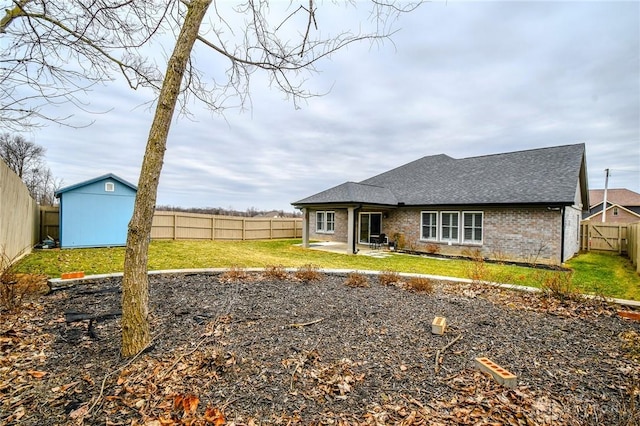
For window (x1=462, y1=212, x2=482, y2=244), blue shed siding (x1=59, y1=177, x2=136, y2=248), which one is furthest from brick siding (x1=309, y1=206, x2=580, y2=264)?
blue shed siding (x1=59, y1=177, x2=136, y2=248)

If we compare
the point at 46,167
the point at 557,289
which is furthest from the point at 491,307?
the point at 46,167

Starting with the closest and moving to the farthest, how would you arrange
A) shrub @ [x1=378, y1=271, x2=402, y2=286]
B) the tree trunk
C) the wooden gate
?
the tree trunk
shrub @ [x1=378, y1=271, x2=402, y2=286]
the wooden gate

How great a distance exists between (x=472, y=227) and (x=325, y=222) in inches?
363

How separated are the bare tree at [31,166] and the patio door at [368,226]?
18551 mm

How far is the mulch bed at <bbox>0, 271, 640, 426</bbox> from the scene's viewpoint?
Result: 88.0 inches

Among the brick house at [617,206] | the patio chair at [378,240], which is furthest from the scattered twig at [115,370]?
the brick house at [617,206]

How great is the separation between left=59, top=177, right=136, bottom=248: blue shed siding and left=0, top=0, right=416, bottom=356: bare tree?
859 cm

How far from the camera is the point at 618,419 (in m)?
2.21

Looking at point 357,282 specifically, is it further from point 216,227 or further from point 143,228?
point 216,227

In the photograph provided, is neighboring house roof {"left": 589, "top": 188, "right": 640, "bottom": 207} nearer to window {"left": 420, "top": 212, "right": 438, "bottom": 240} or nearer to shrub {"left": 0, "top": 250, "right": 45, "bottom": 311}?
window {"left": 420, "top": 212, "right": 438, "bottom": 240}

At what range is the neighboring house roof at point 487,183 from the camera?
1276cm

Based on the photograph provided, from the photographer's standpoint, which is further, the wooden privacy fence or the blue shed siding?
the wooden privacy fence

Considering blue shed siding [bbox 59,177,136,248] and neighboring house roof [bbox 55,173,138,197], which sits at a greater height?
neighboring house roof [bbox 55,173,138,197]

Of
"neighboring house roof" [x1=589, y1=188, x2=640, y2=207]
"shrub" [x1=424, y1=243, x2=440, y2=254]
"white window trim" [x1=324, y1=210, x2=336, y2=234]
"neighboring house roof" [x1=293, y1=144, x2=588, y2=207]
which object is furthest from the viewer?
"neighboring house roof" [x1=589, y1=188, x2=640, y2=207]
